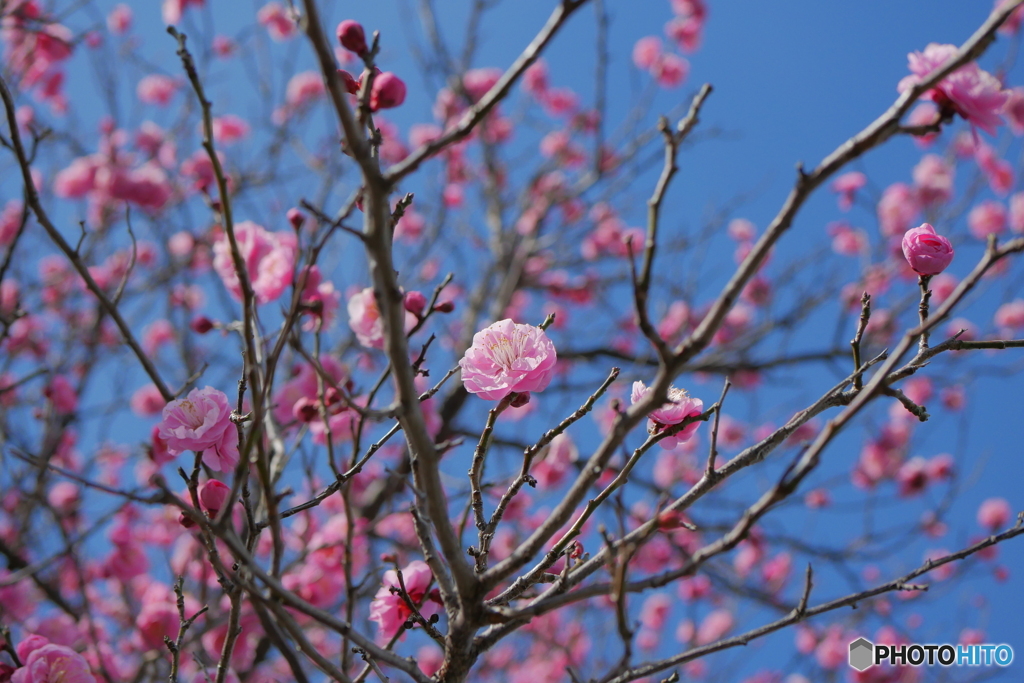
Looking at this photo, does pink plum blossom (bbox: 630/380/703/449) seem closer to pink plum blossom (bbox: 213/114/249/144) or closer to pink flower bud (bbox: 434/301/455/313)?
pink flower bud (bbox: 434/301/455/313)

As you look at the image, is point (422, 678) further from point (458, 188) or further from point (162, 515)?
point (458, 188)

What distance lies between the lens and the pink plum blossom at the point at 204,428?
1205mm

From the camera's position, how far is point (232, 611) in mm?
1133

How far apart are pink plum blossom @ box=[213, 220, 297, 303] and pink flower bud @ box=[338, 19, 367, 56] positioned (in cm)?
79

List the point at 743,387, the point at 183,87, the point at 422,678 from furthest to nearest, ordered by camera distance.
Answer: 1. the point at 743,387
2. the point at 183,87
3. the point at 422,678

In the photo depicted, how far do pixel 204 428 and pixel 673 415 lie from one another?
82cm

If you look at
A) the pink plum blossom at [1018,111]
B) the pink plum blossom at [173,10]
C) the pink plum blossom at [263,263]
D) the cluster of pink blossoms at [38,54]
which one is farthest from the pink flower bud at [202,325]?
the pink plum blossom at [1018,111]

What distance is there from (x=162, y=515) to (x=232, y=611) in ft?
13.3

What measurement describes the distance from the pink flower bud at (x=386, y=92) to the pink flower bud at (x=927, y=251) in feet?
3.13

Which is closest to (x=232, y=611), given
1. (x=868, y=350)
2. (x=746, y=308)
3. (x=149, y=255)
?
(x=868, y=350)

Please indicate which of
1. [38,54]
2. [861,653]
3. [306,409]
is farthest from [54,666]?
[38,54]

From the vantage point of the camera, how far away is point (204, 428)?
1204 millimetres

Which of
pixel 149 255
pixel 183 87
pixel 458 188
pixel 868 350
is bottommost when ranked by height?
pixel 868 350

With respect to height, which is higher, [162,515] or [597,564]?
[162,515]
